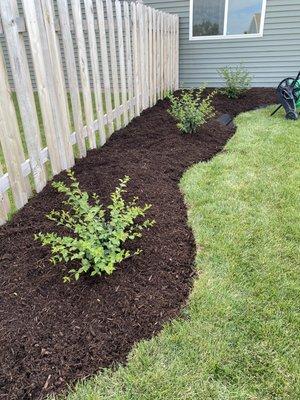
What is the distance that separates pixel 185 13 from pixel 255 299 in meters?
8.03

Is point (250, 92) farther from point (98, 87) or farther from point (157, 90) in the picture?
point (98, 87)

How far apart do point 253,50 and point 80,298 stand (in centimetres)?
796

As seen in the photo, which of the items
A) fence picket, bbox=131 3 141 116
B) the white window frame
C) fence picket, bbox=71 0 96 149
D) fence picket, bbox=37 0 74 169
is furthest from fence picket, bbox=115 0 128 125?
the white window frame

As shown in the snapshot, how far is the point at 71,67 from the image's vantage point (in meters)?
3.55

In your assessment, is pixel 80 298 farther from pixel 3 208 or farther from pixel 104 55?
pixel 104 55

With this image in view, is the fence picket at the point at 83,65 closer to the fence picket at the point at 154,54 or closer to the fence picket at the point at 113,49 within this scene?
the fence picket at the point at 113,49

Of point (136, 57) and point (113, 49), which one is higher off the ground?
point (113, 49)

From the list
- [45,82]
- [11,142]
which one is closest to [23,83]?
[45,82]

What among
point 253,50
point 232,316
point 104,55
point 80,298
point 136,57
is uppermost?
point 104,55

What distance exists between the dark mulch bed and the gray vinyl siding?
6.24m

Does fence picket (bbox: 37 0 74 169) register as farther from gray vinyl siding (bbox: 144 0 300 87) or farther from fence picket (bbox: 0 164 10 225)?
gray vinyl siding (bbox: 144 0 300 87)

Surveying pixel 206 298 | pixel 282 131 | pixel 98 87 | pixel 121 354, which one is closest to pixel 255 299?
pixel 206 298

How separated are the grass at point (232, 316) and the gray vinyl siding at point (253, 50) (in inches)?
215

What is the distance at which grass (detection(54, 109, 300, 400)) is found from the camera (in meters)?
1.66
